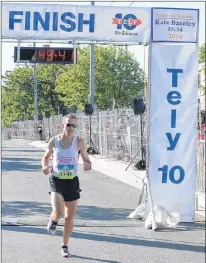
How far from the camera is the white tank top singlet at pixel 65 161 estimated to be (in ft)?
23.0

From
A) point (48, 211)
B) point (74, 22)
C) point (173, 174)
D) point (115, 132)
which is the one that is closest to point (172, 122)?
point (173, 174)

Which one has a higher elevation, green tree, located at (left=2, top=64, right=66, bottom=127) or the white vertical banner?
green tree, located at (left=2, top=64, right=66, bottom=127)

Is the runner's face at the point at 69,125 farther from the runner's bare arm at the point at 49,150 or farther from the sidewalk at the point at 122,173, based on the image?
the sidewalk at the point at 122,173

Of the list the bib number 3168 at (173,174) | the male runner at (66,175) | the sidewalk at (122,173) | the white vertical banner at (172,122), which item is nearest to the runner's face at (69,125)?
the male runner at (66,175)

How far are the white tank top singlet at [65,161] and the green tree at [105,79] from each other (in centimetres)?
3047

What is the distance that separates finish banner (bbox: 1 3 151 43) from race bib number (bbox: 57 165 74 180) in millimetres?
3267

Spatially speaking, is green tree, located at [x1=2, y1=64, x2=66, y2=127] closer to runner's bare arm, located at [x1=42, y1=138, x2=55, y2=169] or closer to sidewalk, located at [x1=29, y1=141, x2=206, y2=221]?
sidewalk, located at [x1=29, y1=141, x2=206, y2=221]

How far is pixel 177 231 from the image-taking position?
8.65 metres

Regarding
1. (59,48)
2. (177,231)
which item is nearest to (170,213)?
(177,231)

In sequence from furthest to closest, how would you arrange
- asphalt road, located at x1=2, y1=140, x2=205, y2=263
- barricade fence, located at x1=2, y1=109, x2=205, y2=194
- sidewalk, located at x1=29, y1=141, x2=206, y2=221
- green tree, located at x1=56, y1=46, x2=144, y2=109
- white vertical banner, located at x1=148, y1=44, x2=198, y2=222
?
green tree, located at x1=56, y1=46, x2=144, y2=109, barricade fence, located at x1=2, y1=109, x2=205, y2=194, sidewalk, located at x1=29, y1=141, x2=206, y2=221, white vertical banner, located at x1=148, y1=44, x2=198, y2=222, asphalt road, located at x1=2, y1=140, x2=205, y2=263

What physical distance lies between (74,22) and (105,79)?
93.1 ft

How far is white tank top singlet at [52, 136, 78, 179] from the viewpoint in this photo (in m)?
7.00

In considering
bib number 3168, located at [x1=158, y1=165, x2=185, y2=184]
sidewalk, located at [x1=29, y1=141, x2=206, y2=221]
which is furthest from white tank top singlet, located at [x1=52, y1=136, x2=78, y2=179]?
sidewalk, located at [x1=29, y1=141, x2=206, y2=221]

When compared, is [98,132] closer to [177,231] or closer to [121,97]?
[121,97]
